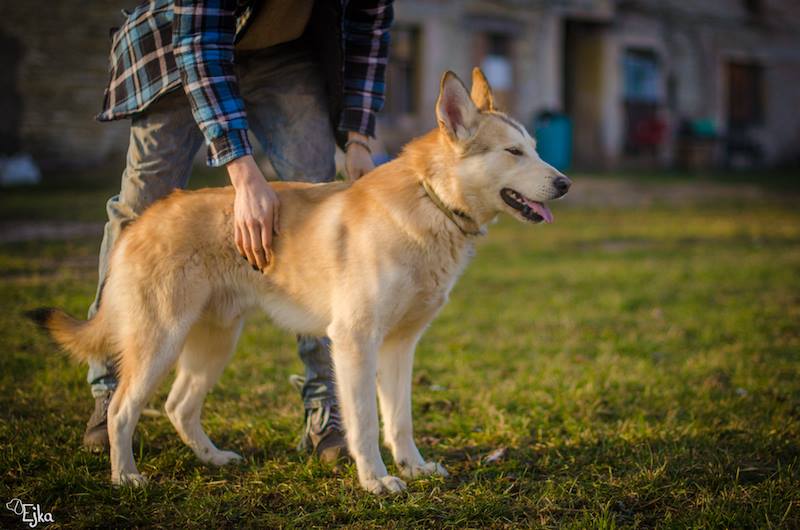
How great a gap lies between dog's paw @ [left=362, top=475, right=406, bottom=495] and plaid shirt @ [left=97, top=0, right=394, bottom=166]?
49.9 inches

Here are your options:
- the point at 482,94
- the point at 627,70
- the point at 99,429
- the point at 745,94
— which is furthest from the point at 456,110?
the point at 745,94

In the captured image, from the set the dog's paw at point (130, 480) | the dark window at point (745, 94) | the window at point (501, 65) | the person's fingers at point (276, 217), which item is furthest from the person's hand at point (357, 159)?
the dark window at point (745, 94)

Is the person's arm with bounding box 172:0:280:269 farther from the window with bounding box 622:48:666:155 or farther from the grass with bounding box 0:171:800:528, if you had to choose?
the window with bounding box 622:48:666:155

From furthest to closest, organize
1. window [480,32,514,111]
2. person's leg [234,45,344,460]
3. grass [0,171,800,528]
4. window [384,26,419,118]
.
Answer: window [480,32,514,111] → window [384,26,419,118] → person's leg [234,45,344,460] → grass [0,171,800,528]

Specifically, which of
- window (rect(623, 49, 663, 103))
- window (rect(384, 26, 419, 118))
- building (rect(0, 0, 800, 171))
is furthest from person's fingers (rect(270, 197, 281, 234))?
window (rect(623, 49, 663, 103))

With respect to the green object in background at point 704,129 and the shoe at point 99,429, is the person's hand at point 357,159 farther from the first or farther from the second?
the green object in background at point 704,129

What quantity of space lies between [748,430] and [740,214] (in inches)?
393

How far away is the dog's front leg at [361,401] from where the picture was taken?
262 cm

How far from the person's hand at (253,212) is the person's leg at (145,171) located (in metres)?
0.41

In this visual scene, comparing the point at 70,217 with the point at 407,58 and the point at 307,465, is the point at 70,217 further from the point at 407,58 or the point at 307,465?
the point at 407,58

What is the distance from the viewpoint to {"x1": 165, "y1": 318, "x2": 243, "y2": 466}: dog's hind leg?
2955 mm

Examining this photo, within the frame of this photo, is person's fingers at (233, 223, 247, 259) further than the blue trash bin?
No

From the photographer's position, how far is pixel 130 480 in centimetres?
261

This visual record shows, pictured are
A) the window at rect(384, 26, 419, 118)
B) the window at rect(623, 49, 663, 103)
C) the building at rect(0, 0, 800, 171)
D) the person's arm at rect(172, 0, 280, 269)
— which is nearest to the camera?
the person's arm at rect(172, 0, 280, 269)
